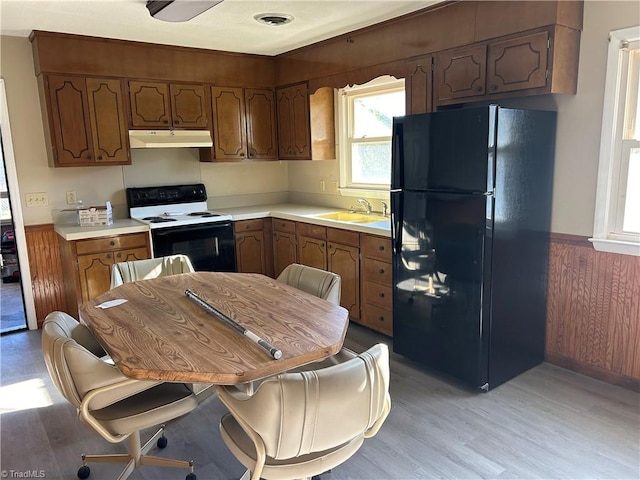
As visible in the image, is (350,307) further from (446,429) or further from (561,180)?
(561,180)

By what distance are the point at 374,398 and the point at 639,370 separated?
82.8 inches

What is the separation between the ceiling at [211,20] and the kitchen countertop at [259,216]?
1.51 m

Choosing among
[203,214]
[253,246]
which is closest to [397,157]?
[253,246]

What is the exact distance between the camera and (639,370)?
2.75 metres

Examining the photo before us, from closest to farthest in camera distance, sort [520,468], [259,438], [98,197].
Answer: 1. [259,438]
2. [520,468]
3. [98,197]

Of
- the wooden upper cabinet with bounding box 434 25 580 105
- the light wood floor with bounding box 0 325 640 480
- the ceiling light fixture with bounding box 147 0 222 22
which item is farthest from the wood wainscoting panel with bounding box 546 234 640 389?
the ceiling light fixture with bounding box 147 0 222 22

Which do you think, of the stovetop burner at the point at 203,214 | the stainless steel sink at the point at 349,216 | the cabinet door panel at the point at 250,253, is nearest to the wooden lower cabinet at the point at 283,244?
the cabinet door panel at the point at 250,253

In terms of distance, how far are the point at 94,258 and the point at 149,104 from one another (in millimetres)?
1412

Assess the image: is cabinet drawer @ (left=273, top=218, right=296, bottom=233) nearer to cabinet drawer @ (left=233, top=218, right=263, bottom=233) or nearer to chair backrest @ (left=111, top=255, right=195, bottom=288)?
cabinet drawer @ (left=233, top=218, right=263, bottom=233)

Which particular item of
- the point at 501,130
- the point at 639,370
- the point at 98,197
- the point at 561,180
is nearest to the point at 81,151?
the point at 98,197

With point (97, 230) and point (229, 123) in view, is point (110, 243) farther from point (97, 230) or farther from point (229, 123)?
point (229, 123)

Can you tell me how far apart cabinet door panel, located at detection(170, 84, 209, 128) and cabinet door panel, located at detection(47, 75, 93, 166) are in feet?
2.39

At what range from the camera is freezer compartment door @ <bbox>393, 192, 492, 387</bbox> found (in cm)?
267

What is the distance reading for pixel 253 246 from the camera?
4590 millimetres
